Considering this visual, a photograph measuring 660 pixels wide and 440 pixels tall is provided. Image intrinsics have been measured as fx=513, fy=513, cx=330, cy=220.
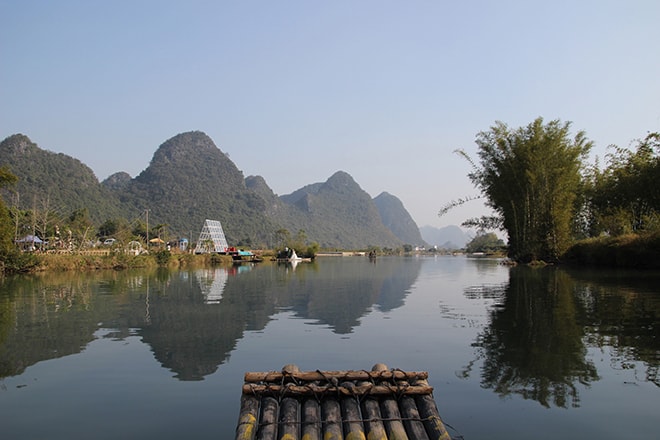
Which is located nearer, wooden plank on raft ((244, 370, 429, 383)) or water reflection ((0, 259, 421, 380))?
wooden plank on raft ((244, 370, 429, 383))

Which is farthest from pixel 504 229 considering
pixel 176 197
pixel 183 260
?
pixel 176 197

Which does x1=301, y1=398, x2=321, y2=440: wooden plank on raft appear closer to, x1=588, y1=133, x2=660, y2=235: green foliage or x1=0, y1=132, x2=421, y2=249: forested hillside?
x1=588, y1=133, x2=660, y2=235: green foliage

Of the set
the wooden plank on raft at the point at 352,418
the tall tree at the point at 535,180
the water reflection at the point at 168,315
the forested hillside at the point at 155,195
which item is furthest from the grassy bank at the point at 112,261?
the wooden plank on raft at the point at 352,418

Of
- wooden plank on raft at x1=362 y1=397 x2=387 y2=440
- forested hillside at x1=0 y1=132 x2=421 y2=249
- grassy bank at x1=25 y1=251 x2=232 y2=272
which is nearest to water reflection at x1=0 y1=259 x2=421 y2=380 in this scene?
wooden plank on raft at x1=362 y1=397 x2=387 y2=440

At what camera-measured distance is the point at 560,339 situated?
9992 millimetres

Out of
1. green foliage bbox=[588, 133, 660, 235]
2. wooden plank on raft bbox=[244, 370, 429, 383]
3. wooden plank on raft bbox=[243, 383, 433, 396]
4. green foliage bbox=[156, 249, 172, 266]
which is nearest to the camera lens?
wooden plank on raft bbox=[243, 383, 433, 396]

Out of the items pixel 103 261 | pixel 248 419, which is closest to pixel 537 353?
pixel 248 419

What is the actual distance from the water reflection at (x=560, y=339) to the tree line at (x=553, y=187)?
644 inches

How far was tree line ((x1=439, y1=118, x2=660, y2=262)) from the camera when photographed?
32.7m

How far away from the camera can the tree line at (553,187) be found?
3269 cm

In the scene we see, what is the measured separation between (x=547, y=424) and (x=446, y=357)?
336 cm

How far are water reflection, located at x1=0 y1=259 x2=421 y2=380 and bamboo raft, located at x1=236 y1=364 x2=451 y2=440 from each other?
10.2ft

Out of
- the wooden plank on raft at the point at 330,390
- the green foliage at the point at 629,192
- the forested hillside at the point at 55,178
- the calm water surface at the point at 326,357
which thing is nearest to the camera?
the wooden plank on raft at the point at 330,390

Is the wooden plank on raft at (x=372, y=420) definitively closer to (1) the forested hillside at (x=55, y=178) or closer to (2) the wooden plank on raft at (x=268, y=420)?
(2) the wooden plank on raft at (x=268, y=420)
